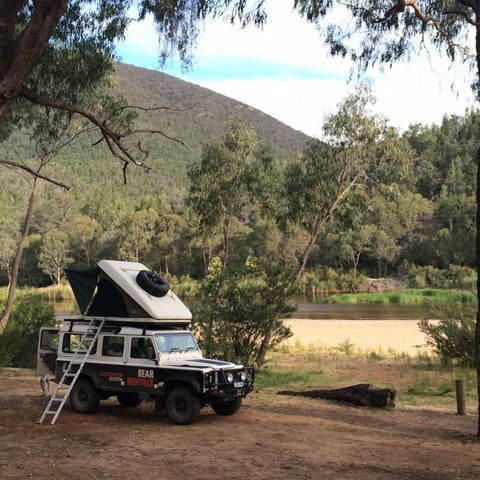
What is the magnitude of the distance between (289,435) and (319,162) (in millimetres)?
13543

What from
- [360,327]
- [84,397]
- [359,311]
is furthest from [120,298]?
[359,311]

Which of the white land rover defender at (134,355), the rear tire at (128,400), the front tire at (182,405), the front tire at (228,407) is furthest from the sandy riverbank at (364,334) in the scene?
the front tire at (182,405)

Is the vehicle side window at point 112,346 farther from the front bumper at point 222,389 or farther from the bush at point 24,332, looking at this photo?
the bush at point 24,332

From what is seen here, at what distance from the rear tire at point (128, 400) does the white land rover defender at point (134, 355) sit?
0.06 ft

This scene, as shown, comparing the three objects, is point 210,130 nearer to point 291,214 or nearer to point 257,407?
point 291,214

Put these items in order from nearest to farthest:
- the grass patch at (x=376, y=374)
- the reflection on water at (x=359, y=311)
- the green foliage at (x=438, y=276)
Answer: the grass patch at (x=376, y=374) → the reflection on water at (x=359, y=311) → the green foliage at (x=438, y=276)

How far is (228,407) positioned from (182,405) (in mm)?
1131

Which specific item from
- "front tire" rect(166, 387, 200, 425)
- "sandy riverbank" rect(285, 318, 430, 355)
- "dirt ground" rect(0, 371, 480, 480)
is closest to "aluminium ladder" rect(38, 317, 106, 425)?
"dirt ground" rect(0, 371, 480, 480)

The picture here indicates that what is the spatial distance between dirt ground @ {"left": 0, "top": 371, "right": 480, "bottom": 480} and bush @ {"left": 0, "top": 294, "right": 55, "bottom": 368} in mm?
6025

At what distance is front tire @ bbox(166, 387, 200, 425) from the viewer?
1014 cm

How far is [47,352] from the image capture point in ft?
39.2

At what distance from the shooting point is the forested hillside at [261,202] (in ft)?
72.7

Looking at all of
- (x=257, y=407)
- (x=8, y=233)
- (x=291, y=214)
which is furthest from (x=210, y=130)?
(x=257, y=407)

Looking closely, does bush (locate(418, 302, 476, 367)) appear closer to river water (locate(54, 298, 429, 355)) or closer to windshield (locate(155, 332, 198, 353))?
river water (locate(54, 298, 429, 355))
